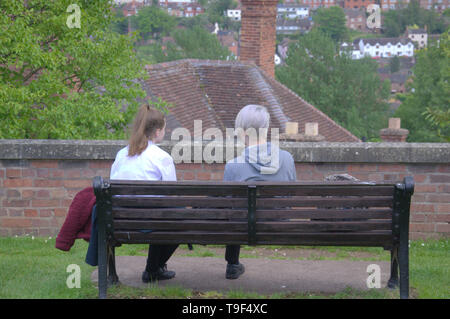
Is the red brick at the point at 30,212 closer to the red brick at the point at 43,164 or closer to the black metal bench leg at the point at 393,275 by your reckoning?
the red brick at the point at 43,164

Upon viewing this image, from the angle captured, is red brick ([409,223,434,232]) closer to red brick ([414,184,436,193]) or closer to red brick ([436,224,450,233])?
red brick ([436,224,450,233])

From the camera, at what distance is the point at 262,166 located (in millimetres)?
4742

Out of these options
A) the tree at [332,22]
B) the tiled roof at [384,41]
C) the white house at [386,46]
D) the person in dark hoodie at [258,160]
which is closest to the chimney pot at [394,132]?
the person in dark hoodie at [258,160]

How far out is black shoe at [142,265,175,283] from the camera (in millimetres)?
4938

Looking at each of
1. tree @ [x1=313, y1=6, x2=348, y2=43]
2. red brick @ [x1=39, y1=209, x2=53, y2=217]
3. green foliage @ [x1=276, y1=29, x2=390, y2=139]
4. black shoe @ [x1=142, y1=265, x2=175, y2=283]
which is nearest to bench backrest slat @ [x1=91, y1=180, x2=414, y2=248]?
black shoe @ [x1=142, y1=265, x2=175, y2=283]

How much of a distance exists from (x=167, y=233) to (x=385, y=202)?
4.57ft

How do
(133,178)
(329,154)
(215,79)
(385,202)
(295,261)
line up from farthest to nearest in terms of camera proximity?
(215,79)
(329,154)
(295,261)
(133,178)
(385,202)

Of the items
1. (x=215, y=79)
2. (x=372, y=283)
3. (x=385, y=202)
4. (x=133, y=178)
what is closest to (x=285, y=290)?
(x=372, y=283)

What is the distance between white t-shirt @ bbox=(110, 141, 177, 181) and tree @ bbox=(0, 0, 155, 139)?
19.6 ft

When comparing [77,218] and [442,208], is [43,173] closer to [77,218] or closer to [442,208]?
[77,218]

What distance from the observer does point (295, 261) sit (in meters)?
5.68

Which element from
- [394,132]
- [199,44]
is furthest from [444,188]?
[199,44]
